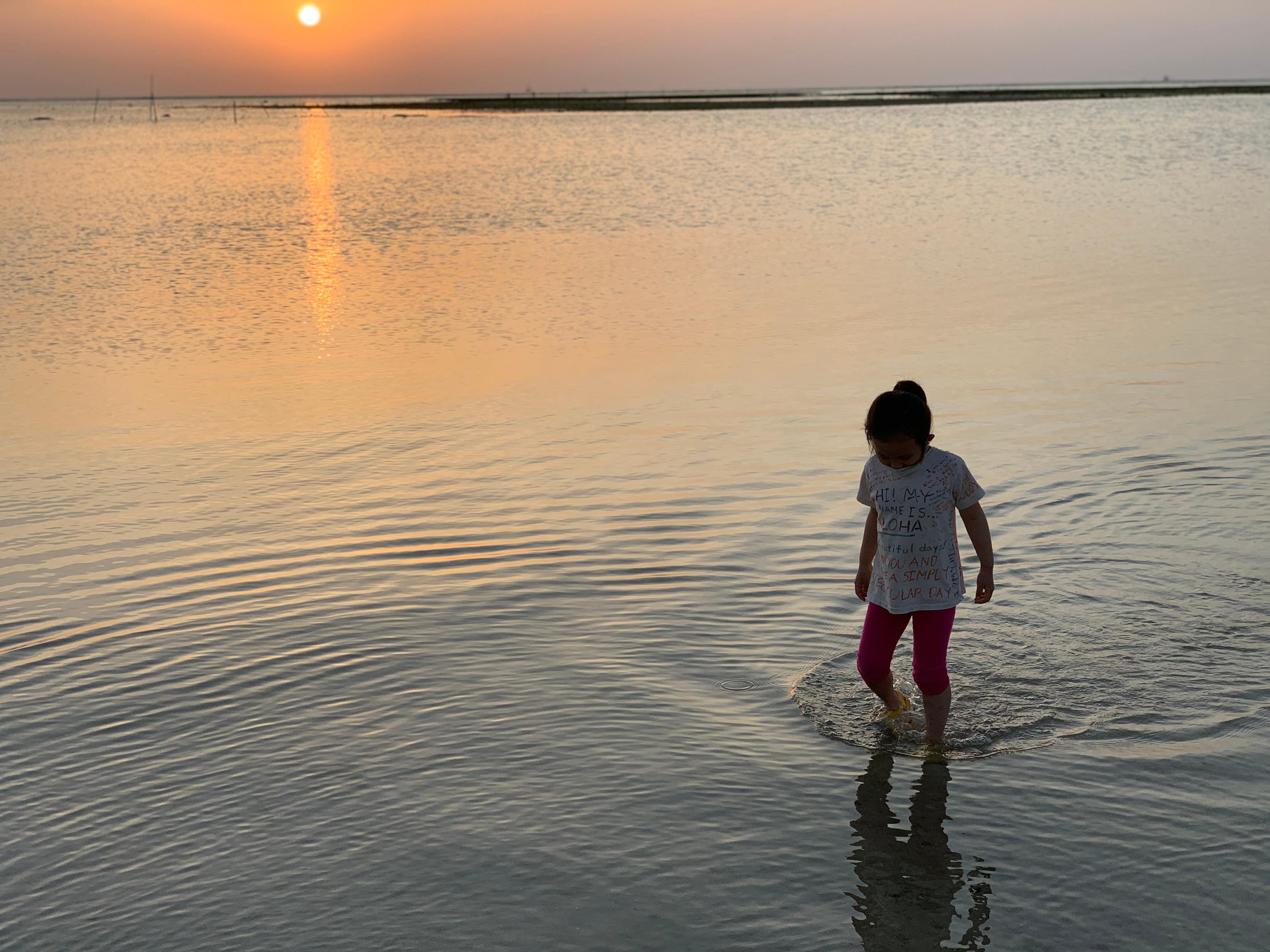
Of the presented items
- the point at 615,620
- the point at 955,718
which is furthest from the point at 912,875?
the point at 615,620

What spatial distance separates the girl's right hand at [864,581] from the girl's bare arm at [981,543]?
0.42m

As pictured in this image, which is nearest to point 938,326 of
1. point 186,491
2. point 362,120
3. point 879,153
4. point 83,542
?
point 186,491

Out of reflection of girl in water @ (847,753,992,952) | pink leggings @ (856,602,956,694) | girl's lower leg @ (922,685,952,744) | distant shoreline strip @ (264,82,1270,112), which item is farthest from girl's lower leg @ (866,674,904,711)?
distant shoreline strip @ (264,82,1270,112)

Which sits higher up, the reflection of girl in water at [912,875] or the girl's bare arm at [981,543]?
the girl's bare arm at [981,543]

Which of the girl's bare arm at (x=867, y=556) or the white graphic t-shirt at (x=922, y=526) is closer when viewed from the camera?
the white graphic t-shirt at (x=922, y=526)

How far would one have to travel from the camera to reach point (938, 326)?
13766mm

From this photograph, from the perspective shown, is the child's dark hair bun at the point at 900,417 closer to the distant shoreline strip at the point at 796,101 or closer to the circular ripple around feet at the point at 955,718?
the circular ripple around feet at the point at 955,718

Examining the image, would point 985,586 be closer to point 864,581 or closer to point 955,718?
point 864,581

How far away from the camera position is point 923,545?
15.5 ft

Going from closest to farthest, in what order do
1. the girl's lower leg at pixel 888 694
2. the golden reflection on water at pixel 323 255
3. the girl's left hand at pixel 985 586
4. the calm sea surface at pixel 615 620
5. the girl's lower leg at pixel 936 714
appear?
the calm sea surface at pixel 615 620 → the girl's left hand at pixel 985 586 → the girl's lower leg at pixel 936 714 → the girl's lower leg at pixel 888 694 → the golden reflection on water at pixel 323 255

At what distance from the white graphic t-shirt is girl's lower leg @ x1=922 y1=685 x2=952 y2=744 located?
0.37 meters

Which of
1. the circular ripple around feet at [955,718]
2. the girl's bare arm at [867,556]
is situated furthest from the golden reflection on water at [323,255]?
the girl's bare arm at [867,556]

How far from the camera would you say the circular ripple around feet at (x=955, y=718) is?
4.94 meters

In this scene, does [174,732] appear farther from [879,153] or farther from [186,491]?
[879,153]
